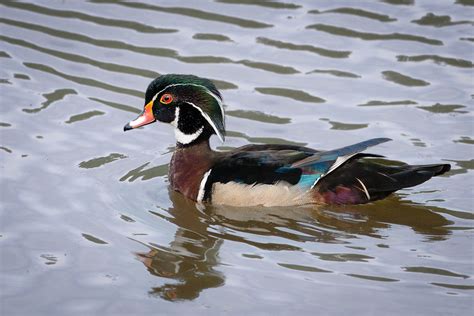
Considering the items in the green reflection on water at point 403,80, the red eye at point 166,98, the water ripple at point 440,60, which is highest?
the water ripple at point 440,60

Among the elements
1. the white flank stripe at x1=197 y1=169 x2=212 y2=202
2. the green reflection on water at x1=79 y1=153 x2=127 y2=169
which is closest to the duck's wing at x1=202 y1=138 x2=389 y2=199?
the white flank stripe at x1=197 y1=169 x2=212 y2=202

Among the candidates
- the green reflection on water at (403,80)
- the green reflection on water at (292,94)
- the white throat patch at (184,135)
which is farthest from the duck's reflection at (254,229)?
the green reflection on water at (403,80)

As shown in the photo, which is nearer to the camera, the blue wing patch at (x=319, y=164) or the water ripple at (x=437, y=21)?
the blue wing patch at (x=319, y=164)

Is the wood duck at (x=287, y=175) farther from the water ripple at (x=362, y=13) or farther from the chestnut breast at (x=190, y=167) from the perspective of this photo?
the water ripple at (x=362, y=13)

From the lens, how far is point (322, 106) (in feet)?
32.6

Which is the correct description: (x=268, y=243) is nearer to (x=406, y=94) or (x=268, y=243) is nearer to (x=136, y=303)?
(x=136, y=303)

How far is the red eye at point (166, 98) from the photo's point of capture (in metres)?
8.77

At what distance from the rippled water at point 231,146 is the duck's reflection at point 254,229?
0.02 meters

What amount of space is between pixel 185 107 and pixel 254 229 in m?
1.55

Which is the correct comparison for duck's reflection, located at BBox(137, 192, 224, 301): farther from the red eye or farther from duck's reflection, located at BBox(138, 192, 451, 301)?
the red eye

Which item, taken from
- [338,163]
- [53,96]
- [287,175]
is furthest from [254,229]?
[53,96]

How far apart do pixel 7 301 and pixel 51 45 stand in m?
5.22

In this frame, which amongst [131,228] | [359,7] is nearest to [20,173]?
[131,228]

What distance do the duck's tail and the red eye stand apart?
→ 5.10ft
